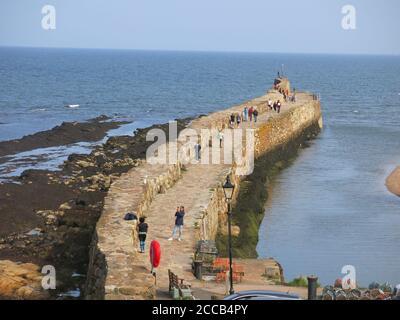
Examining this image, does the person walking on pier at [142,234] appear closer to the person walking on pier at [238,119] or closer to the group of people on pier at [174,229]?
the group of people on pier at [174,229]

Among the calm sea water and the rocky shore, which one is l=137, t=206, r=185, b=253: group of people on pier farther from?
the calm sea water

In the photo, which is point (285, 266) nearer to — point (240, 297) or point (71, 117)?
point (240, 297)

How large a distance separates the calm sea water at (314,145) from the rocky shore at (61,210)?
17.3 ft

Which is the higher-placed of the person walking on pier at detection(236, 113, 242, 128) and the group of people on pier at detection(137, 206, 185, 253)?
the person walking on pier at detection(236, 113, 242, 128)

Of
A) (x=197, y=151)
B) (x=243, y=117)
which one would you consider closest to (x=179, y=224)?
(x=197, y=151)

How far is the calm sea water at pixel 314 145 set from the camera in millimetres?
22781

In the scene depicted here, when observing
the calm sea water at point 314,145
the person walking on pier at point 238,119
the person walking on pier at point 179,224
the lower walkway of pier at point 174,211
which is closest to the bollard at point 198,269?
the lower walkway of pier at point 174,211

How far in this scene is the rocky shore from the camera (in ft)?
64.5

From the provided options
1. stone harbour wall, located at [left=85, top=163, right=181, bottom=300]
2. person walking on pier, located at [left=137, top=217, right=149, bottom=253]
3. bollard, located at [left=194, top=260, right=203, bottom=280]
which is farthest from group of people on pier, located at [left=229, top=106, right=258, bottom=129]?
bollard, located at [left=194, top=260, right=203, bottom=280]

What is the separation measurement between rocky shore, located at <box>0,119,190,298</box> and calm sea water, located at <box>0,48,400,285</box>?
5260mm

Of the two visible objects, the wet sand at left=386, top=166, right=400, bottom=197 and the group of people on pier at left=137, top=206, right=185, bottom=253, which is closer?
the group of people on pier at left=137, top=206, right=185, bottom=253

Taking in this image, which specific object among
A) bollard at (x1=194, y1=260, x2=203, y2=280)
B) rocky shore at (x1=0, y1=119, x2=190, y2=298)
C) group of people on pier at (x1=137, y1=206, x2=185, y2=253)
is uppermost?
group of people on pier at (x1=137, y1=206, x2=185, y2=253)

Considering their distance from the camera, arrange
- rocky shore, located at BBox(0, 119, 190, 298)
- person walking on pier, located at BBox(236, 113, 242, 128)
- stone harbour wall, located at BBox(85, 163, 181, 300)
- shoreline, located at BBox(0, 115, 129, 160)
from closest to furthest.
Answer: stone harbour wall, located at BBox(85, 163, 181, 300) → rocky shore, located at BBox(0, 119, 190, 298) → person walking on pier, located at BBox(236, 113, 242, 128) → shoreline, located at BBox(0, 115, 129, 160)

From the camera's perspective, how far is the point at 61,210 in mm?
26000
